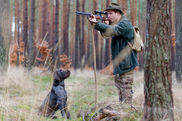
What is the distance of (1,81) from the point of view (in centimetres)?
672

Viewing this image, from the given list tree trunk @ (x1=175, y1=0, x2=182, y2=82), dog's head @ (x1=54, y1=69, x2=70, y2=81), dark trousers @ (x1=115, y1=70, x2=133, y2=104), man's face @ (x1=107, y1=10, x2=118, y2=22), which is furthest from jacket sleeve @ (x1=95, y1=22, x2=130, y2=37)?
tree trunk @ (x1=175, y1=0, x2=182, y2=82)

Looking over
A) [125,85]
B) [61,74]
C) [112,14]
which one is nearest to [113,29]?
[112,14]

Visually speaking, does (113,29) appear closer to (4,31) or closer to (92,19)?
(92,19)

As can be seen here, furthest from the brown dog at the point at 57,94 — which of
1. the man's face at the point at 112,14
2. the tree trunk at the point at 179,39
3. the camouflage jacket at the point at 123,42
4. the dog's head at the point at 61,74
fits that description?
the tree trunk at the point at 179,39

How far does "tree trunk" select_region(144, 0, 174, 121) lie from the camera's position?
2.53 m

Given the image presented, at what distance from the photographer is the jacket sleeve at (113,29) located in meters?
3.64

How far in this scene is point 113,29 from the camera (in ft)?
12.2

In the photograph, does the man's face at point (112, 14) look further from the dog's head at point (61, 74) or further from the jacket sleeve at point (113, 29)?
the dog's head at point (61, 74)

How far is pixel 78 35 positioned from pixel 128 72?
15199 millimetres

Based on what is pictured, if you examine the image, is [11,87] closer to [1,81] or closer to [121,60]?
[1,81]

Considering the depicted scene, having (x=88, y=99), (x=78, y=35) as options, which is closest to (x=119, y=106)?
(x=88, y=99)

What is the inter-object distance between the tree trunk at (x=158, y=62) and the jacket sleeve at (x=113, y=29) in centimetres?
110

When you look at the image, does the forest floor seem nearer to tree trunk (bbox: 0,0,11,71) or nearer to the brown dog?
the brown dog

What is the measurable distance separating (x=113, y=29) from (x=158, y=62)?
52.7 inches
